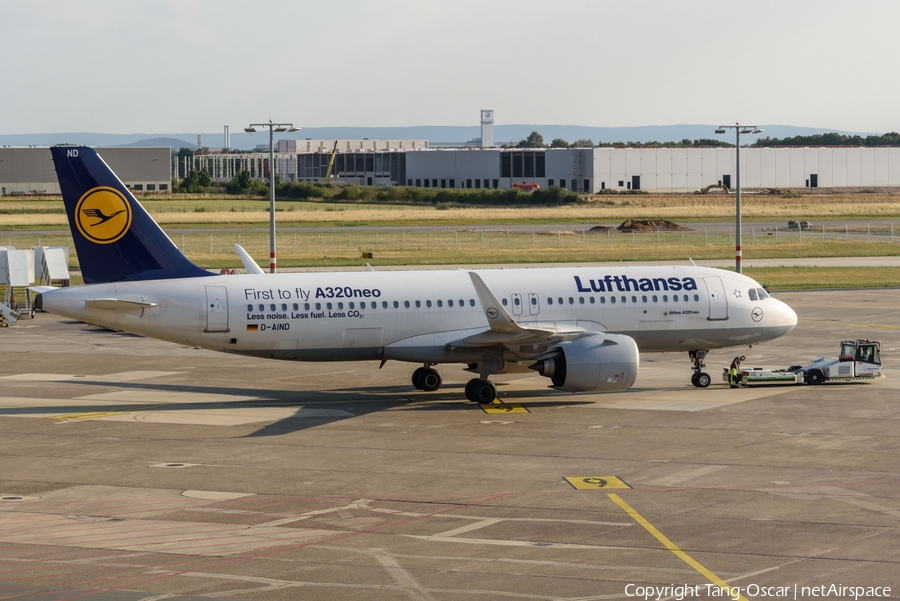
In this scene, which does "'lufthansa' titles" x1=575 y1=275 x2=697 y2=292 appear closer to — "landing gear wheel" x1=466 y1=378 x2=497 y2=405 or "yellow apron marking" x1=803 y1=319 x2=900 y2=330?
"landing gear wheel" x1=466 y1=378 x2=497 y2=405

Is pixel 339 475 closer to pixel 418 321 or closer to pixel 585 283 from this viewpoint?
pixel 418 321

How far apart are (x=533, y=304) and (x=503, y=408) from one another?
13.8 feet

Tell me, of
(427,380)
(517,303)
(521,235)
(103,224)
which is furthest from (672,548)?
(521,235)

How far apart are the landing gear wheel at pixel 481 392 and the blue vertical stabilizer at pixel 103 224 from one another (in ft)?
34.6

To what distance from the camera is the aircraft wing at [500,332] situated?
36062 millimetres

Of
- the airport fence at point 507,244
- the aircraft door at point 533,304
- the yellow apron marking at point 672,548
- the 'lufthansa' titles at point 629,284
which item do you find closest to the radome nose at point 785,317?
the 'lufthansa' titles at point 629,284

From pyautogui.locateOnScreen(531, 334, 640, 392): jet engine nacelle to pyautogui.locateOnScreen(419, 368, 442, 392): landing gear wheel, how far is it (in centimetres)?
530

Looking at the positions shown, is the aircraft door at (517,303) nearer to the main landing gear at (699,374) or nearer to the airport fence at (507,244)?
the main landing gear at (699,374)

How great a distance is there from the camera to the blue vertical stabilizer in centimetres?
3684

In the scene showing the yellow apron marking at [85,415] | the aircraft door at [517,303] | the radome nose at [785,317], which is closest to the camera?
the yellow apron marking at [85,415]

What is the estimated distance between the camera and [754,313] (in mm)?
41844

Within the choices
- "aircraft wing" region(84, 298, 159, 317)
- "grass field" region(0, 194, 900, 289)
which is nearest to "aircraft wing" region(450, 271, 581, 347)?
"aircraft wing" region(84, 298, 159, 317)

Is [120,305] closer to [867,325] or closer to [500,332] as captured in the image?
[500,332]

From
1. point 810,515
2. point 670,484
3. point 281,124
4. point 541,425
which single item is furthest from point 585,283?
point 281,124
